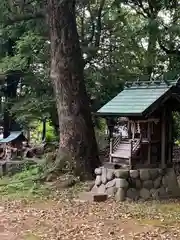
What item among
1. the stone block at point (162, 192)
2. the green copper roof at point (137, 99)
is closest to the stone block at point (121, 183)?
the stone block at point (162, 192)

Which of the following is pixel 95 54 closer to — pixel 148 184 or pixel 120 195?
pixel 148 184

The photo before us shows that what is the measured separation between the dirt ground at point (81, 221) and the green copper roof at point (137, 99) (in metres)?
1.92

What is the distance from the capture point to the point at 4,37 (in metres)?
16.0

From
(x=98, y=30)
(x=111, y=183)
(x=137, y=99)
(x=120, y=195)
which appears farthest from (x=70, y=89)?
(x=98, y=30)

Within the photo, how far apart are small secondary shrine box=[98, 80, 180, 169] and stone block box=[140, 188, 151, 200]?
0.52 meters

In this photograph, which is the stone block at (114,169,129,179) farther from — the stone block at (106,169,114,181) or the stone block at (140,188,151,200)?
the stone block at (140,188,151,200)

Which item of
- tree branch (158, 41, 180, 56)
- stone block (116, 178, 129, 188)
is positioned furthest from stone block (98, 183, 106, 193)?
tree branch (158, 41, 180, 56)

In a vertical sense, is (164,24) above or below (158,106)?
above

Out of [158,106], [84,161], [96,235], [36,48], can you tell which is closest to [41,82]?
[36,48]

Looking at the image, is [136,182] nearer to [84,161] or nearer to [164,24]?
[84,161]

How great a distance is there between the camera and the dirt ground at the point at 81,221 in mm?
5910

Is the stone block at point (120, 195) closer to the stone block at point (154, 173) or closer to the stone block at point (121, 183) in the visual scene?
the stone block at point (121, 183)

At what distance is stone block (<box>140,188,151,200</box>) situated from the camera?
8539 mm

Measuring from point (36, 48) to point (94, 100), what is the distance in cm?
268
